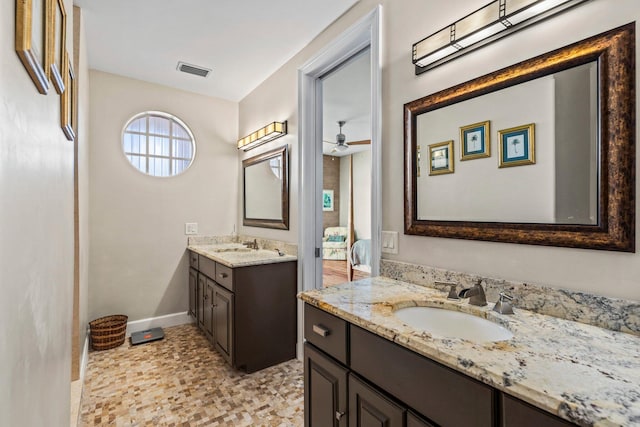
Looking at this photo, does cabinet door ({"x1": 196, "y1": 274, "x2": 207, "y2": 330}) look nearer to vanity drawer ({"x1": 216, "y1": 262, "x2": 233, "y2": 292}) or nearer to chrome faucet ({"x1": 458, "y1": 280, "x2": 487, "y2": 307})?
vanity drawer ({"x1": 216, "y1": 262, "x2": 233, "y2": 292})

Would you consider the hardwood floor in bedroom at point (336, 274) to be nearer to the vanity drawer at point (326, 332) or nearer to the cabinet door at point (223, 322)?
the cabinet door at point (223, 322)

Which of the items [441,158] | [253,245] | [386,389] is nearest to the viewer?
[386,389]

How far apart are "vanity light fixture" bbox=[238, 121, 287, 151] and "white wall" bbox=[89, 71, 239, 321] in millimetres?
430

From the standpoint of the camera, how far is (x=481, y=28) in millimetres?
Result: 1259

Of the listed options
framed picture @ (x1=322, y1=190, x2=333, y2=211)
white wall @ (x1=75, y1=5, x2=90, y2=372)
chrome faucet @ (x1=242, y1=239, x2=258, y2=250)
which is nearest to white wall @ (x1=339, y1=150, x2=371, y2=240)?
framed picture @ (x1=322, y1=190, x2=333, y2=211)

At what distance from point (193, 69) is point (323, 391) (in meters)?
2.84

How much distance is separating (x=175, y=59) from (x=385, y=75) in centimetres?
194

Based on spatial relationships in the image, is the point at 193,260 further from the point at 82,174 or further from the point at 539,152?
the point at 539,152

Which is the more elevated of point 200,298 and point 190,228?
point 190,228

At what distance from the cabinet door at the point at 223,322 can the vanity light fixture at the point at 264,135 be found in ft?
4.56

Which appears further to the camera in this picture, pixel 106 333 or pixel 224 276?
pixel 106 333

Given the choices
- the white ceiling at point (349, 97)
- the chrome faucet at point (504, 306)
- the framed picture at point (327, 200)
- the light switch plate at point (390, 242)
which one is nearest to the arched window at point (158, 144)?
the white ceiling at point (349, 97)

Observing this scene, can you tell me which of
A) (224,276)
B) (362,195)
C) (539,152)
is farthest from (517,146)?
(362,195)

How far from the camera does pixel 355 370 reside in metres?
1.12
